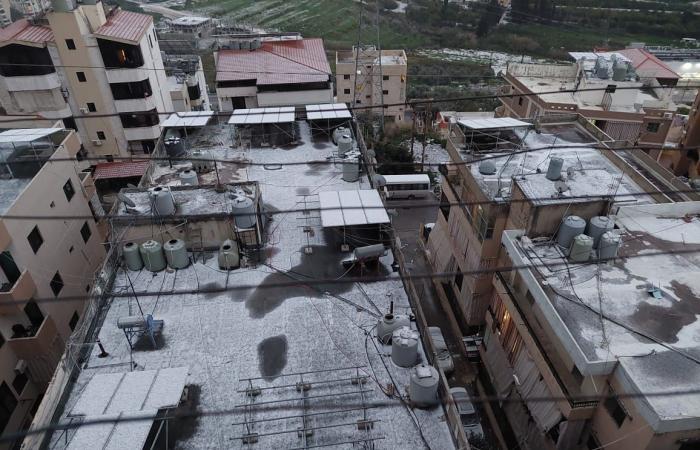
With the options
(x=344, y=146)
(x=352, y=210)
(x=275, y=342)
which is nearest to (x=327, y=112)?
(x=344, y=146)

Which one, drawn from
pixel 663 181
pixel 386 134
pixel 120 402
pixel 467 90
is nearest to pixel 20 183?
pixel 120 402

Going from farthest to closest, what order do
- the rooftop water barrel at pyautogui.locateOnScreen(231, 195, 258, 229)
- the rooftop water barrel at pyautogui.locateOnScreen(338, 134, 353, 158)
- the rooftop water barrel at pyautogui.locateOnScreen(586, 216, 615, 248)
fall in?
the rooftop water barrel at pyautogui.locateOnScreen(338, 134, 353, 158), the rooftop water barrel at pyautogui.locateOnScreen(231, 195, 258, 229), the rooftop water barrel at pyautogui.locateOnScreen(586, 216, 615, 248)

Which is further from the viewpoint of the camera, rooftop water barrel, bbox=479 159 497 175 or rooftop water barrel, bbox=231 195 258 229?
rooftop water barrel, bbox=479 159 497 175

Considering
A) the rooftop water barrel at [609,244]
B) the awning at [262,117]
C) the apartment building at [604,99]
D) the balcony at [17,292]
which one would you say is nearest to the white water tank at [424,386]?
the rooftop water barrel at [609,244]

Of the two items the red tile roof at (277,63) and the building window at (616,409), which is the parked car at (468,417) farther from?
the red tile roof at (277,63)

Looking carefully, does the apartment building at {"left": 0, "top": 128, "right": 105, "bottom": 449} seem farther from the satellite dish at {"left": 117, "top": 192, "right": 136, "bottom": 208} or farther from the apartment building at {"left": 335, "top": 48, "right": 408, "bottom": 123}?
the apartment building at {"left": 335, "top": 48, "right": 408, "bottom": 123}

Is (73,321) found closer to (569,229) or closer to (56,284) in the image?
(56,284)

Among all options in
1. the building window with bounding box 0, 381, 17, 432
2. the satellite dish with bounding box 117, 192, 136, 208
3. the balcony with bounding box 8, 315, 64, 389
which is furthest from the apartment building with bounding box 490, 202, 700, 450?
the building window with bounding box 0, 381, 17, 432
